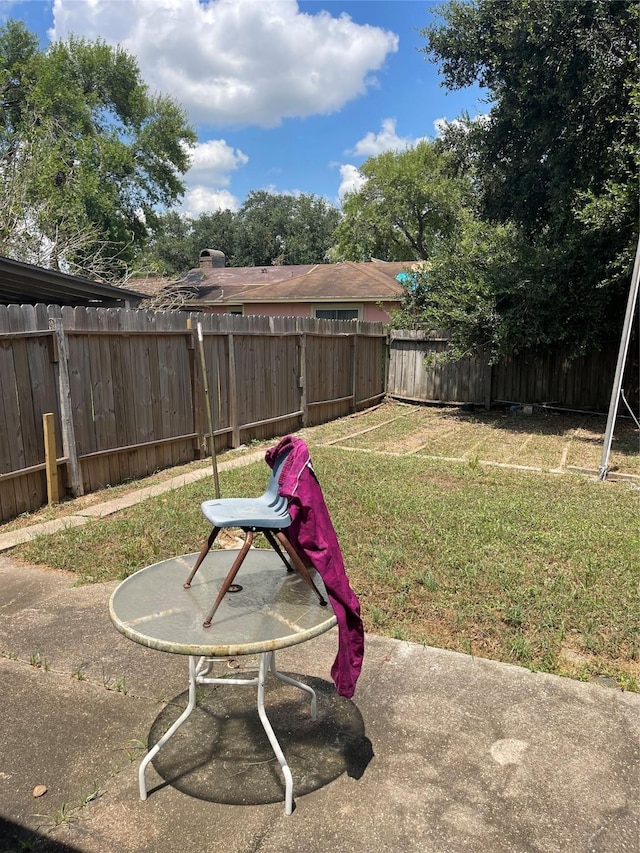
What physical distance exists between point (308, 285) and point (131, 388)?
15.0 metres

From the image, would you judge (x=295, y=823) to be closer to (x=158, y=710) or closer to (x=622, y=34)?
(x=158, y=710)

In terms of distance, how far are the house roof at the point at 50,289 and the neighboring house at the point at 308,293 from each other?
7561 millimetres

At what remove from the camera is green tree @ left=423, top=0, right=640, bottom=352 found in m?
8.42

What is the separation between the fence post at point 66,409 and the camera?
584cm

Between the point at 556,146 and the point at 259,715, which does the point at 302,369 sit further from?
the point at 259,715

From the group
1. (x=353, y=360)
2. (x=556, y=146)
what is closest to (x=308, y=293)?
(x=353, y=360)

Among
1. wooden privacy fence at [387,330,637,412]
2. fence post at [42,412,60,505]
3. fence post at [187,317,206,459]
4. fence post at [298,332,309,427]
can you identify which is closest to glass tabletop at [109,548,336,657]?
fence post at [42,412,60,505]

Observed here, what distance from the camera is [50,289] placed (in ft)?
28.0

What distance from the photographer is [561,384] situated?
12672 mm

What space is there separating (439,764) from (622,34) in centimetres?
1013

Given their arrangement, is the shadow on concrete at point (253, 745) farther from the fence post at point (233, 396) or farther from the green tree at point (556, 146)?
the green tree at point (556, 146)

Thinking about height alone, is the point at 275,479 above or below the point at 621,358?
below

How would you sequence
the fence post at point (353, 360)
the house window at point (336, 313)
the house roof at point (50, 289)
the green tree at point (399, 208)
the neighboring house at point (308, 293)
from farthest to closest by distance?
1. the green tree at point (399, 208)
2. the house window at point (336, 313)
3. the neighboring house at point (308, 293)
4. the fence post at point (353, 360)
5. the house roof at point (50, 289)

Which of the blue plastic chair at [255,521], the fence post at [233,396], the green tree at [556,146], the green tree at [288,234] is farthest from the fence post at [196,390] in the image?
the green tree at [288,234]
